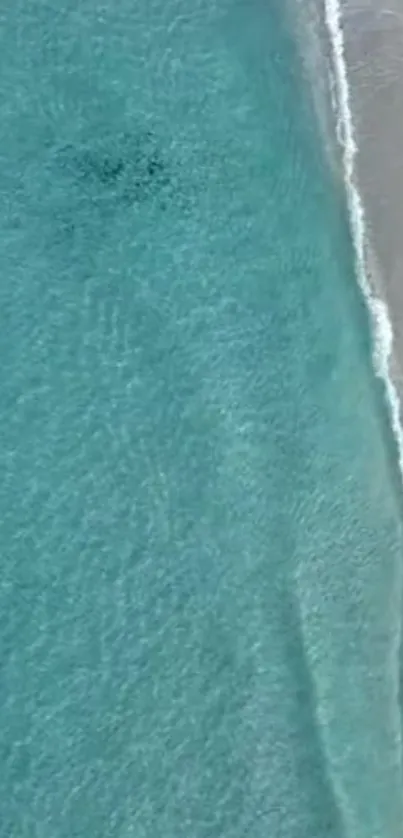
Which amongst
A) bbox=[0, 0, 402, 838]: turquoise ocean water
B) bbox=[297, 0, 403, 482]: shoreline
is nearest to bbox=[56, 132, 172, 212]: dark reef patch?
bbox=[0, 0, 402, 838]: turquoise ocean water

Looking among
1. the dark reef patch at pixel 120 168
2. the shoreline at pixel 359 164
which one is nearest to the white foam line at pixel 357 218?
the shoreline at pixel 359 164

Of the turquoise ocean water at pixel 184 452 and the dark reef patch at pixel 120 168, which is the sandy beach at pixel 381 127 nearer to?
the turquoise ocean water at pixel 184 452

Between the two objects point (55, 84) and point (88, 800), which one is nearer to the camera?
point (88, 800)

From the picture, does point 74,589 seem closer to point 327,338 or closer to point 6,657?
point 6,657

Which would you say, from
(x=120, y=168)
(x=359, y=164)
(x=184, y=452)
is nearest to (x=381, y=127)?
(x=359, y=164)

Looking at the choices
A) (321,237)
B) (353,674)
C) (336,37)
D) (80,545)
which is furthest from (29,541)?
(336,37)

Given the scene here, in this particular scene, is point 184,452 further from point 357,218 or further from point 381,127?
point 381,127
